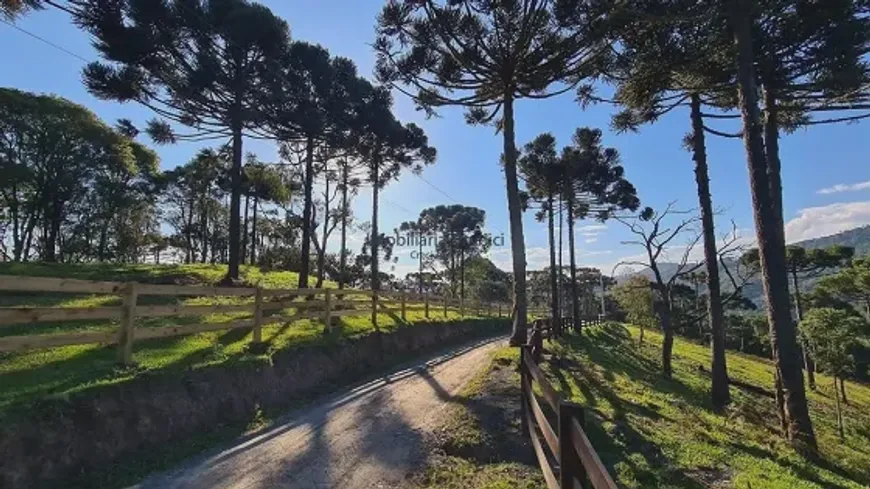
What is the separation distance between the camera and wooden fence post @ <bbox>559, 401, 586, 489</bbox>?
3.16 m

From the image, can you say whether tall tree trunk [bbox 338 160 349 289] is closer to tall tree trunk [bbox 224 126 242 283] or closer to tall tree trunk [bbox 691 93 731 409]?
tall tree trunk [bbox 224 126 242 283]

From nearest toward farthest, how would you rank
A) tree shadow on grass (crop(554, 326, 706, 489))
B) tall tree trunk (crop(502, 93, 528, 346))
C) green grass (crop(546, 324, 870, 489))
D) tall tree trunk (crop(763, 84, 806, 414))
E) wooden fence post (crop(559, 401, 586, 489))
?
wooden fence post (crop(559, 401, 586, 489)) < tree shadow on grass (crop(554, 326, 706, 489)) < green grass (crop(546, 324, 870, 489)) < tall tree trunk (crop(763, 84, 806, 414)) < tall tree trunk (crop(502, 93, 528, 346))

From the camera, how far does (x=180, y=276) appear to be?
19531 mm

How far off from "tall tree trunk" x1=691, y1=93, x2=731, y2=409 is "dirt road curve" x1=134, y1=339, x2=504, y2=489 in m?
7.44

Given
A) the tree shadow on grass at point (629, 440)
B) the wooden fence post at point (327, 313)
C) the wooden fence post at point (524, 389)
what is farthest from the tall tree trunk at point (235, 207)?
the wooden fence post at point (524, 389)

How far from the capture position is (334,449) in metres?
6.06

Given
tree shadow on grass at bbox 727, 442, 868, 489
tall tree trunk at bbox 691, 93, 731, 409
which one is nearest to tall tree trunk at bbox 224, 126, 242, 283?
tall tree trunk at bbox 691, 93, 731, 409

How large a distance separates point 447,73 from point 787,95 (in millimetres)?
8143

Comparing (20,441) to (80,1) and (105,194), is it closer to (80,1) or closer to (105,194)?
(80,1)

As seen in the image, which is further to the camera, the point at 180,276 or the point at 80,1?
the point at 180,276

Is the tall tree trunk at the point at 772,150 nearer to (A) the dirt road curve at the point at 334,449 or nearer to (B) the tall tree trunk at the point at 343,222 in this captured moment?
(A) the dirt road curve at the point at 334,449

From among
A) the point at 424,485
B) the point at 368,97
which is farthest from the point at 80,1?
the point at 424,485

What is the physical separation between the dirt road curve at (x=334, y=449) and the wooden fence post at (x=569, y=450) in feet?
7.91

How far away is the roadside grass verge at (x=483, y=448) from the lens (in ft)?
17.1
